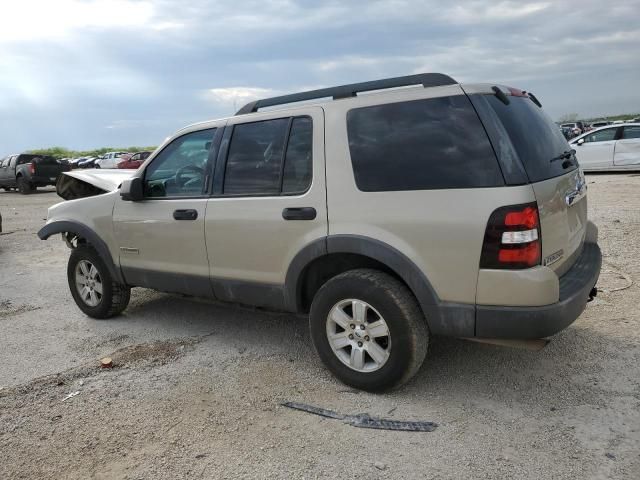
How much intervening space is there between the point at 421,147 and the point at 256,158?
4.27ft

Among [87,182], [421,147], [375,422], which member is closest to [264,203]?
[421,147]

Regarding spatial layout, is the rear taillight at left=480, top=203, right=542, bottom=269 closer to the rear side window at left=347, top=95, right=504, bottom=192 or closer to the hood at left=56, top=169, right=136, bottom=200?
the rear side window at left=347, top=95, right=504, bottom=192

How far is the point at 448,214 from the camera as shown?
3.01 metres

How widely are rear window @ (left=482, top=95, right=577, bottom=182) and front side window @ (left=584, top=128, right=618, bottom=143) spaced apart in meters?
14.7

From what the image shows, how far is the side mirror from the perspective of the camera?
4.53m

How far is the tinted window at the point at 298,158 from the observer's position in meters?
3.62

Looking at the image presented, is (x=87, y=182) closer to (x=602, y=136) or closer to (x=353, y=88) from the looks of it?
(x=353, y=88)

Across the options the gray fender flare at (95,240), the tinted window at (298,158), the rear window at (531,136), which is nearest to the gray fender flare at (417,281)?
the tinted window at (298,158)

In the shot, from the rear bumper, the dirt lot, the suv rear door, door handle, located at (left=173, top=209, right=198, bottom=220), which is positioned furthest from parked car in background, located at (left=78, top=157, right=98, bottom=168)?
the rear bumper

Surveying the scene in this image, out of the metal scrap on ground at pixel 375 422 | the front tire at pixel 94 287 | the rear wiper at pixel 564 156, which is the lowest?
the metal scrap on ground at pixel 375 422

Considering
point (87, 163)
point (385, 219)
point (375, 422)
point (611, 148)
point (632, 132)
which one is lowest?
point (375, 422)

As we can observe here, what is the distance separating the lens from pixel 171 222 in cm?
434

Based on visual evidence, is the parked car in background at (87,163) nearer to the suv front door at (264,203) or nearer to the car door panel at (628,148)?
the car door panel at (628,148)

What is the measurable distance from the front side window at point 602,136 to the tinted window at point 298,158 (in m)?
15.7
